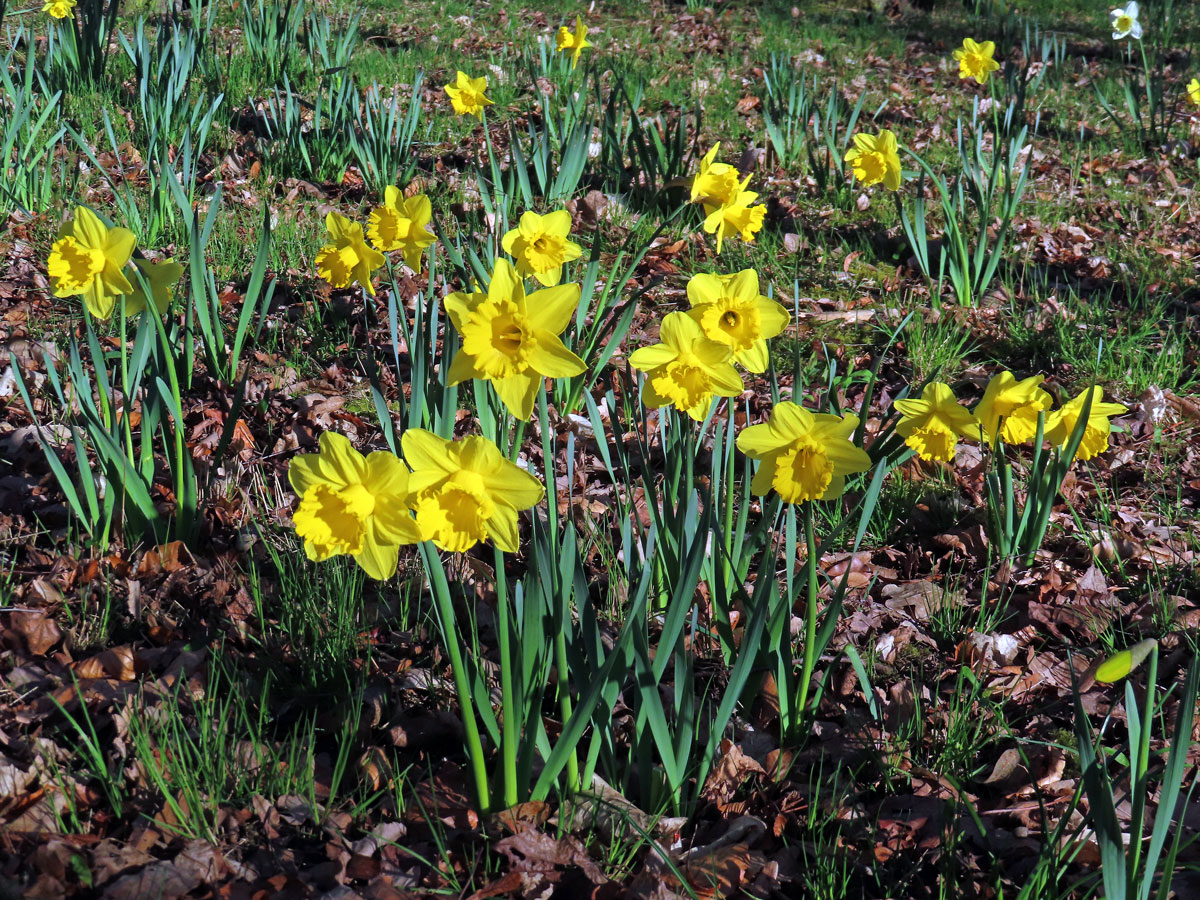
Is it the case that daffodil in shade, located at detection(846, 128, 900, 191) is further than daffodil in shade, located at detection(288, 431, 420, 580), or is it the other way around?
daffodil in shade, located at detection(846, 128, 900, 191)

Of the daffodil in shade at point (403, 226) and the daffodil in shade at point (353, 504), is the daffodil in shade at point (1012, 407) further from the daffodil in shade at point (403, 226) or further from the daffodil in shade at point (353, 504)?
the daffodil in shade at point (403, 226)

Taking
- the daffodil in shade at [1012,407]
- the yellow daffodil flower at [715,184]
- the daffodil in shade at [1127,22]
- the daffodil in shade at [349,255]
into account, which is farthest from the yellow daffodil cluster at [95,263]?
the daffodil in shade at [1127,22]

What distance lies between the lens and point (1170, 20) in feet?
19.9

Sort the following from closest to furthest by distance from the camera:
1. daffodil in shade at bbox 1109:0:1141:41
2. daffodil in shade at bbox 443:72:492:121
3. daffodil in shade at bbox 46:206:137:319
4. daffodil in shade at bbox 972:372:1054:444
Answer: daffodil in shade at bbox 972:372:1054:444 < daffodil in shade at bbox 46:206:137:319 < daffodil in shade at bbox 443:72:492:121 < daffodil in shade at bbox 1109:0:1141:41

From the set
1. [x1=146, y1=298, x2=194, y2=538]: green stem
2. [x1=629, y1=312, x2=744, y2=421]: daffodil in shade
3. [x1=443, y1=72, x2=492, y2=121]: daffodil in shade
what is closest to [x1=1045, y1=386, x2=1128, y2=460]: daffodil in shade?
[x1=629, y1=312, x2=744, y2=421]: daffodil in shade

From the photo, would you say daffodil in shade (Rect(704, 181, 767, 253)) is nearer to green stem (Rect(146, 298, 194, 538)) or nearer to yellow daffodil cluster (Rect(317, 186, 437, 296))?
yellow daffodil cluster (Rect(317, 186, 437, 296))

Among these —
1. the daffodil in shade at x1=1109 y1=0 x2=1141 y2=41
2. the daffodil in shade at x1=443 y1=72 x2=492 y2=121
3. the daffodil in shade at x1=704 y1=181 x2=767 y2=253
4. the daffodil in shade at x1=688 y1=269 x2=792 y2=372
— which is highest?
the daffodil in shade at x1=1109 y1=0 x2=1141 y2=41

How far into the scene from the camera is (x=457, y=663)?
1290mm

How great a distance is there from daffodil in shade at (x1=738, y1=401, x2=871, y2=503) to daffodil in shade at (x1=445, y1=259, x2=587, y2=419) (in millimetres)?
342

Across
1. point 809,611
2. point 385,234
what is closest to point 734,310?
point 809,611

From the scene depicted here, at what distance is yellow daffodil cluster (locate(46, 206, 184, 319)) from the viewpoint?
1969 mm

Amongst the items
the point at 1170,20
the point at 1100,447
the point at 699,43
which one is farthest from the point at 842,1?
the point at 1100,447

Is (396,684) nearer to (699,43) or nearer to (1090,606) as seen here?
(1090,606)

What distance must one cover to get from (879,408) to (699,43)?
17.4 ft
